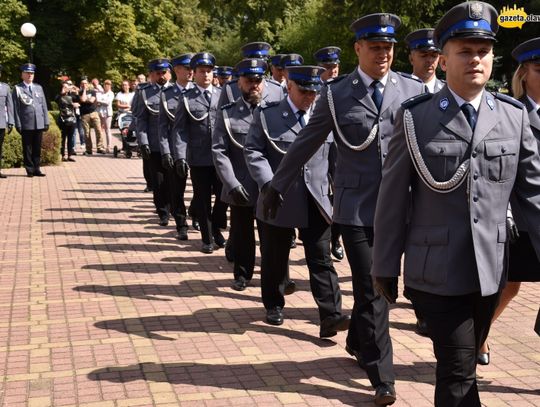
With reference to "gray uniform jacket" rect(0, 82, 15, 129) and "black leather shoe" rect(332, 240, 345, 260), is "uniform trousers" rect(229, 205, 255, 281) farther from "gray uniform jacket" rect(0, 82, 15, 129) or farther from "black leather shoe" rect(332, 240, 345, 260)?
"gray uniform jacket" rect(0, 82, 15, 129)

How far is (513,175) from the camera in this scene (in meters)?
3.79

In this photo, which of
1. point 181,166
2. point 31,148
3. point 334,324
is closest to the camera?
point 334,324

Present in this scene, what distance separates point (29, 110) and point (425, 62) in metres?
11.6

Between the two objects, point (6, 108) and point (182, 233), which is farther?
point (6, 108)

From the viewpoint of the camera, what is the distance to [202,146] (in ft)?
32.1

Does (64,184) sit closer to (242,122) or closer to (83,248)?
(83,248)

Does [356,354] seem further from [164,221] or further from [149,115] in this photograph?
[149,115]

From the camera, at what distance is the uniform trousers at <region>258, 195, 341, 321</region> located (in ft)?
20.0

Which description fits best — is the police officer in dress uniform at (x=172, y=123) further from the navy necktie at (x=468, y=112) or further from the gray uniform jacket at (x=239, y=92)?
the navy necktie at (x=468, y=112)

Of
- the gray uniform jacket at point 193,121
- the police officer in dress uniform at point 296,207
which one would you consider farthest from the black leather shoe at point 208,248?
the police officer in dress uniform at point 296,207

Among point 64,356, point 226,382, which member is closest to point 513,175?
point 226,382

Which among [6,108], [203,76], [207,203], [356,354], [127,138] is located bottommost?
[356,354]

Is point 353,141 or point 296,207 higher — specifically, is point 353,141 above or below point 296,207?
above

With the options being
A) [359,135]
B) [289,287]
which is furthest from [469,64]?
[289,287]
